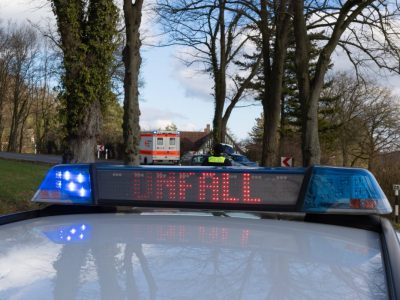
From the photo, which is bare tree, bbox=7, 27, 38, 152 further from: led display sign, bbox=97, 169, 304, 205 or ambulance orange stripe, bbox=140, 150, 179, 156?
led display sign, bbox=97, 169, 304, 205

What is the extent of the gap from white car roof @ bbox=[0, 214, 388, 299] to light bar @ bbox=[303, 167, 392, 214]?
0.32 feet

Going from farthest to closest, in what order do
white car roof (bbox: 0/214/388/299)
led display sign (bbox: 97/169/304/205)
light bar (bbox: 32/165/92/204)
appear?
light bar (bbox: 32/165/92/204) < led display sign (bbox: 97/169/304/205) < white car roof (bbox: 0/214/388/299)

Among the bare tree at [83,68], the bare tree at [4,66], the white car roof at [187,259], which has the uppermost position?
the bare tree at [4,66]

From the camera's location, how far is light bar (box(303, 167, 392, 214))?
220cm

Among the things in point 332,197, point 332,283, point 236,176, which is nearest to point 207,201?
point 236,176

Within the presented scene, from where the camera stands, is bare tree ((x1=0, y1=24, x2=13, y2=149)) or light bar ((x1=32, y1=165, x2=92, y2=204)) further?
bare tree ((x1=0, y1=24, x2=13, y2=149))

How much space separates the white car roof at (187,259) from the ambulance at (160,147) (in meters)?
48.3

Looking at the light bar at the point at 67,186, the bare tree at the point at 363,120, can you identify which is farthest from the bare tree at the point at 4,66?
the light bar at the point at 67,186

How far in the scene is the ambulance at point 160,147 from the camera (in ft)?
166

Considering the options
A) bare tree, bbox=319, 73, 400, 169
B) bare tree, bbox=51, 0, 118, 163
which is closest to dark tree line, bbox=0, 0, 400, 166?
bare tree, bbox=51, 0, 118, 163

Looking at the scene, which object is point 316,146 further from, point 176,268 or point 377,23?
point 176,268

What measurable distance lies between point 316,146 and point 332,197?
15569 millimetres

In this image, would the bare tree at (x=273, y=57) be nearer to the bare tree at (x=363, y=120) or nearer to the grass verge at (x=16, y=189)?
the grass verge at (x=16, y=189)

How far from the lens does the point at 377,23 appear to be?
744 inches
